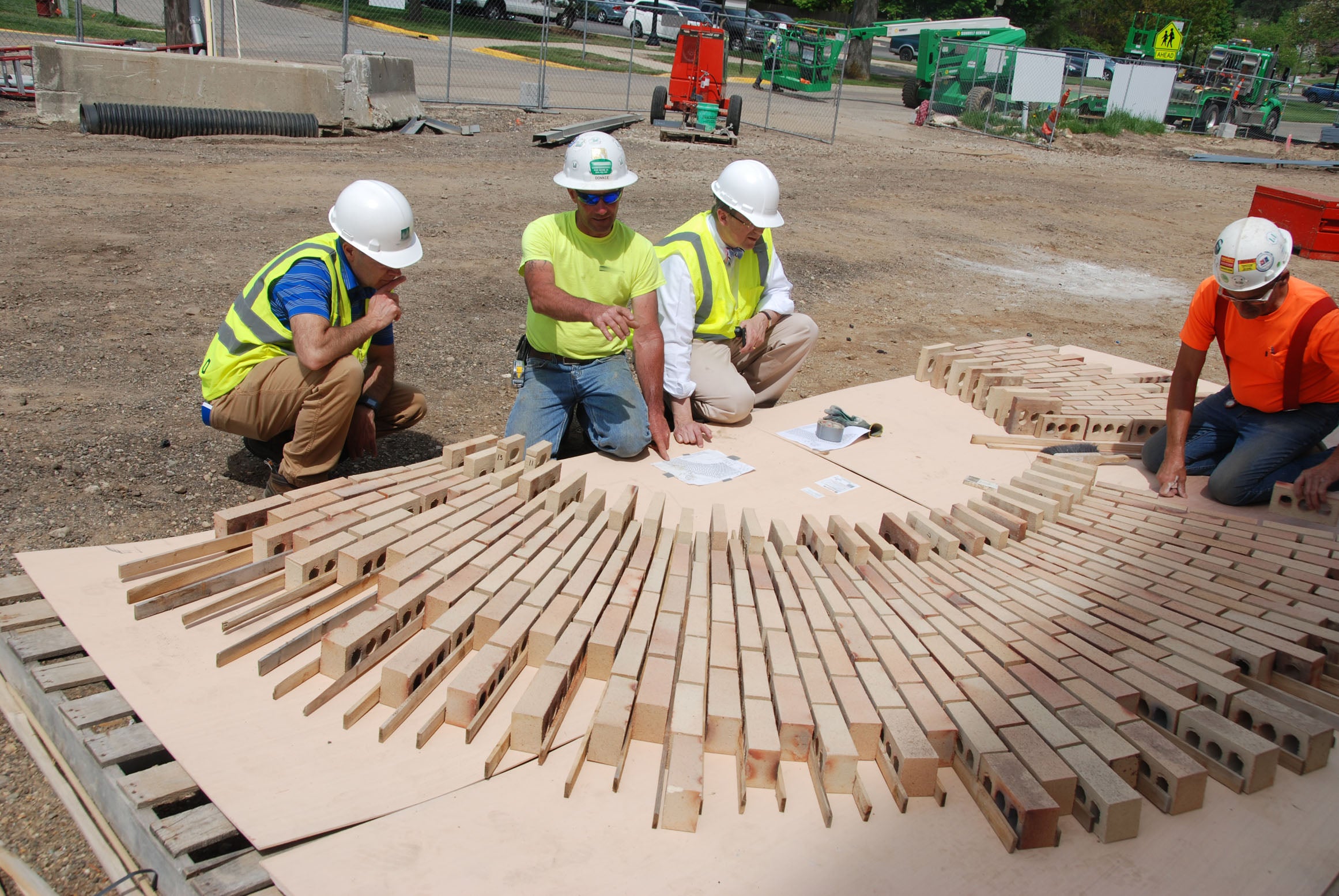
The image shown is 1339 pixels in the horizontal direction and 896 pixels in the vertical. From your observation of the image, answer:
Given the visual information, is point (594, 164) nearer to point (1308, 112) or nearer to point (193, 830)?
point (193, 830)

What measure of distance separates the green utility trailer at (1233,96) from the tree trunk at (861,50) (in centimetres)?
966

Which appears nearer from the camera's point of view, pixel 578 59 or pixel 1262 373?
pixel 1262 373

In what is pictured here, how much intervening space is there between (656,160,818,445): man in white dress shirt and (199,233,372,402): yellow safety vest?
62.7 inches

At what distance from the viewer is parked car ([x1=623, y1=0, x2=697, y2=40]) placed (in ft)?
96.3

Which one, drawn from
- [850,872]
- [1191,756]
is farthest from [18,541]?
[1191,756]

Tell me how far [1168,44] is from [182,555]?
3101 centimetres

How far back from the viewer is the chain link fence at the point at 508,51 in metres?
17.1

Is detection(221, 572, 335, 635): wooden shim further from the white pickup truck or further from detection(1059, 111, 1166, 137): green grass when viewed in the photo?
the white pickup truck

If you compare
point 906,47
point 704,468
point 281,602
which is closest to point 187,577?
point 281,602

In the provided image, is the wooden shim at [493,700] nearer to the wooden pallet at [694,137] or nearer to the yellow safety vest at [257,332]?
the yellow safety vest at [257,332]

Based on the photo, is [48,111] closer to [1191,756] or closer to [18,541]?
[18,541]

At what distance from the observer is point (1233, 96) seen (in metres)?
25.3

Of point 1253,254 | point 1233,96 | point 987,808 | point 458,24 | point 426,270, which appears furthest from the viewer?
point 458,24

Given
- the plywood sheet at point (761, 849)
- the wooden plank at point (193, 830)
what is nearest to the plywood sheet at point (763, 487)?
the plywood sheet at point (761, 849)
